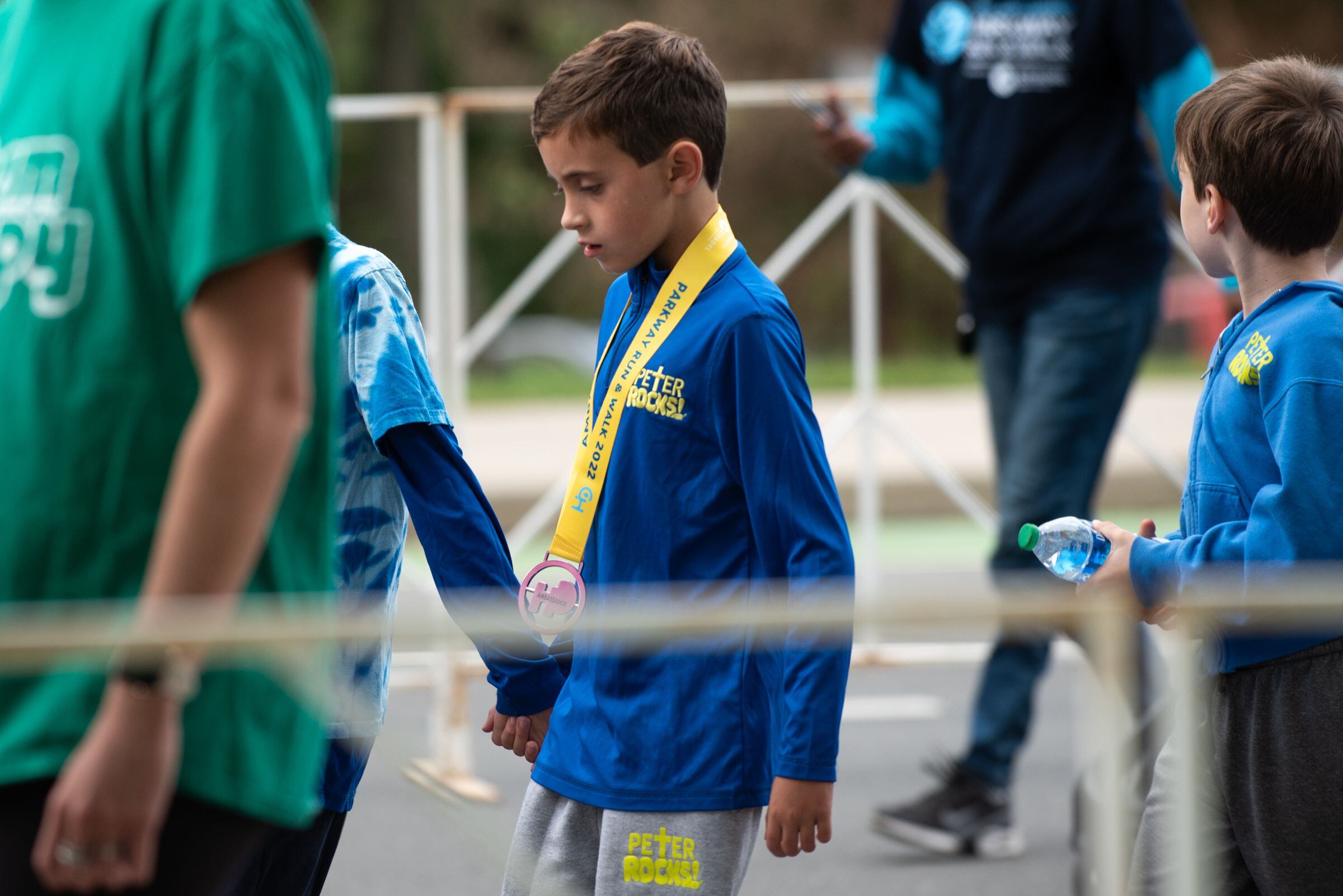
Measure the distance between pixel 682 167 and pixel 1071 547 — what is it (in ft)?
2.66

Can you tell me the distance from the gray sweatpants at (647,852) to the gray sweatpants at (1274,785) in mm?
585

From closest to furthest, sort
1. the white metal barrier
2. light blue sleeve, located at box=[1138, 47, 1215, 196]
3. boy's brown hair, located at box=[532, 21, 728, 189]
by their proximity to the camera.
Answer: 1. boy's brown hair, located at box=[532, 21, 728, 189]
2. light blue sleeve, located at box=[1138, 47, 1215, 196]
3. the white metal barrier

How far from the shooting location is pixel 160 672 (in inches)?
58.5

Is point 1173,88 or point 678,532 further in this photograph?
point 1173,88

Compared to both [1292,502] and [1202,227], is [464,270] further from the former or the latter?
[1292,502]

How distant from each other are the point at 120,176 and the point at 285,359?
0.76ft

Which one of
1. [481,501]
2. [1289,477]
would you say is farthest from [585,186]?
[1289,477]

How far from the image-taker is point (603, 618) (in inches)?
59.2

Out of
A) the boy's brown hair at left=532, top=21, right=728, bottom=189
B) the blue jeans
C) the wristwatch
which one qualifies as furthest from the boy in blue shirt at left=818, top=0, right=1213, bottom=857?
the wristwatch

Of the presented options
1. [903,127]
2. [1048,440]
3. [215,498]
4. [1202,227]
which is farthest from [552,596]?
[903,127]

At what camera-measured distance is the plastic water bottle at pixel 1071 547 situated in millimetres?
2455

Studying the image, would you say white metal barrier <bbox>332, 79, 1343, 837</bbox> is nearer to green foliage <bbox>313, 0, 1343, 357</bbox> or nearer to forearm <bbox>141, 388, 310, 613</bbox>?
forearm <bbox>141, 388, 310, 613</bbox>

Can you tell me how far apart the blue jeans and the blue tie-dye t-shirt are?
6.79 feet

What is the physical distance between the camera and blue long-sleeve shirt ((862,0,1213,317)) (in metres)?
4.23
